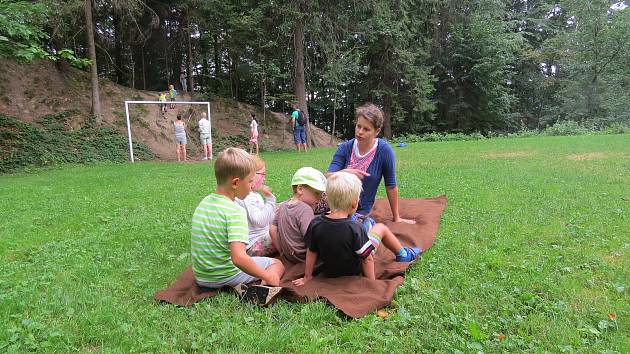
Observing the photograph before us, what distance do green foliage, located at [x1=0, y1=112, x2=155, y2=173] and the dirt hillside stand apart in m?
0.51

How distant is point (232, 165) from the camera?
3176mm

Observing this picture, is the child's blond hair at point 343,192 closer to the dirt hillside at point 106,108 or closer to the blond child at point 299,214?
the blond child at point 299,214

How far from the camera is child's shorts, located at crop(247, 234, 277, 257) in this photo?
13.7 feet

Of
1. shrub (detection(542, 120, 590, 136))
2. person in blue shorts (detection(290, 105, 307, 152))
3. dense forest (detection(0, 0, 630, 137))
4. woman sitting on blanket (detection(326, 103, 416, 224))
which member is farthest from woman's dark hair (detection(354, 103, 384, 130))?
shrub (detection(542, 120, 590, 136))

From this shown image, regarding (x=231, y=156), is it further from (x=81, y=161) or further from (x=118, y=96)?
(x=118, y=96)

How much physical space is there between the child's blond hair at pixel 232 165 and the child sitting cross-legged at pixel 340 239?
0.66 metres

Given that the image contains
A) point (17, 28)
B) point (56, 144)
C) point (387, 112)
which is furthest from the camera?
point (387, 112)

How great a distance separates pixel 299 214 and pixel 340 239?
67 centimetres

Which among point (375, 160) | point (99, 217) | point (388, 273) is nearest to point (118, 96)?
point (99, 217)

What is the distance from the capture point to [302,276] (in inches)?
148

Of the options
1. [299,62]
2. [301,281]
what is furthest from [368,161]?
[299,62]

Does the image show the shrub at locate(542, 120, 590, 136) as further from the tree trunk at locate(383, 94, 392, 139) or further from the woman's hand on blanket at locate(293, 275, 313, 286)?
the woman's hand on blanket at locate(293, 275, 313, 286)

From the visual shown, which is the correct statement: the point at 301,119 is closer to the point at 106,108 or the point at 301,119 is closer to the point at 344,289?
the point at 106,108

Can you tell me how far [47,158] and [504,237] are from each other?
49.2 ft
